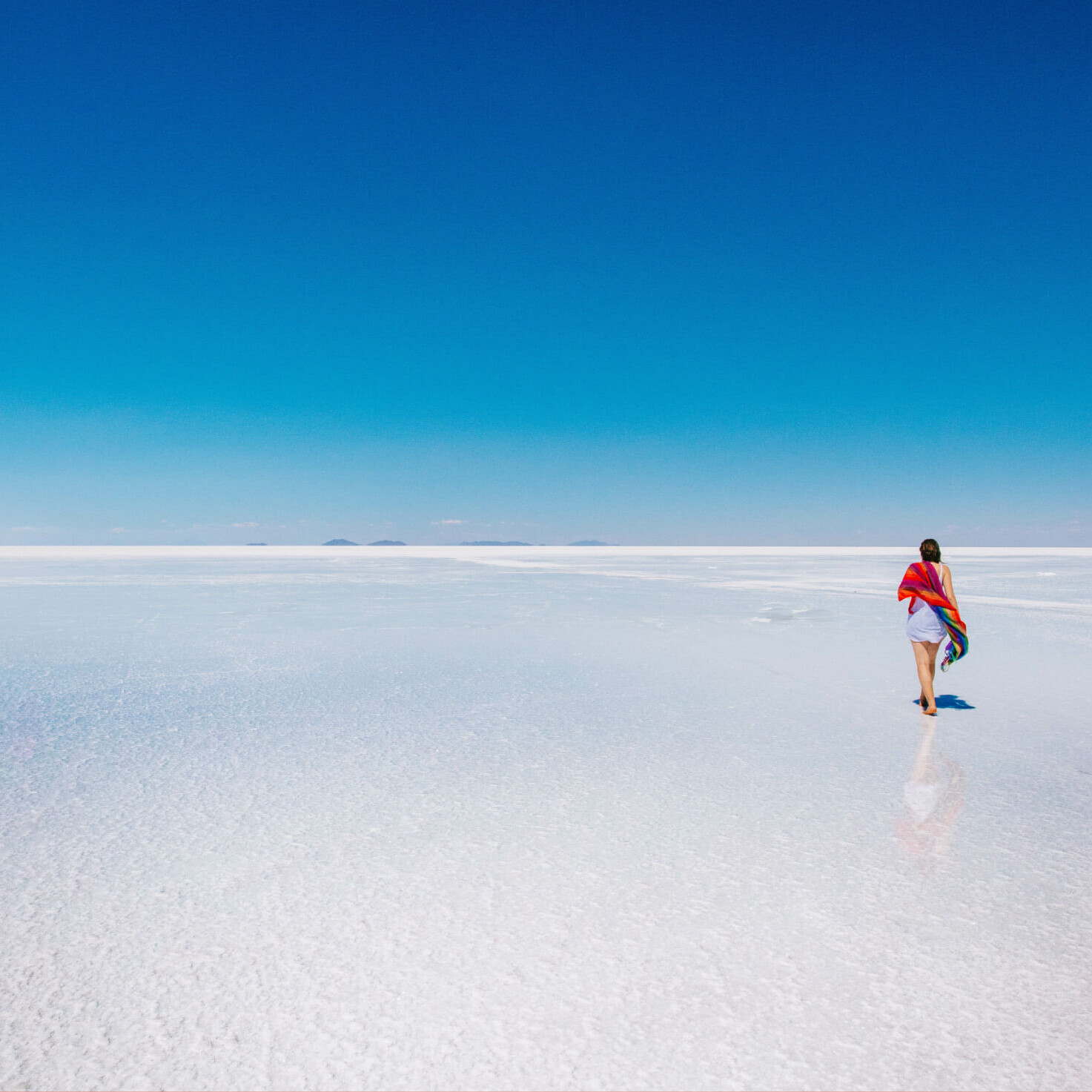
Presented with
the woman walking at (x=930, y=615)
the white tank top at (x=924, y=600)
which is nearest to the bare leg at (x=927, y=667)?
the woman walking at (x=930, y=615)

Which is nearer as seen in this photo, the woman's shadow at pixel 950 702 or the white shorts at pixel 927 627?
the white shorts at pixel 927 627

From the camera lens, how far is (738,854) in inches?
118

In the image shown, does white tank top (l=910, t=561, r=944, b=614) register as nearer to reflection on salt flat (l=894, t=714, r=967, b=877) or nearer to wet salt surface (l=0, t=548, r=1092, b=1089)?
wet salt surface (l=0, t=548, r=1092, b=1089)

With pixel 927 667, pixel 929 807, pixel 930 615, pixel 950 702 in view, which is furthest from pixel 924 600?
pixel 929 807

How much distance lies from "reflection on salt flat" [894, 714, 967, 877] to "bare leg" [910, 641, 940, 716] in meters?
0.86

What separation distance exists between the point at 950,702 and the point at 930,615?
77 centimetres

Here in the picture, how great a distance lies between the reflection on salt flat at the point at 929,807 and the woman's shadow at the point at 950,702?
4.35 feet

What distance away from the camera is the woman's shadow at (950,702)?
5.81 metres

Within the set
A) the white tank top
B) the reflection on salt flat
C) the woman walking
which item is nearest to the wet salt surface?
the reflection on salt flat

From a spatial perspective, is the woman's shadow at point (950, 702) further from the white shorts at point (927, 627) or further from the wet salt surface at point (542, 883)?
the white shorts at point (927, 627)

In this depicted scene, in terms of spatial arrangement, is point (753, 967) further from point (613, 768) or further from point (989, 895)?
point (613, 768)

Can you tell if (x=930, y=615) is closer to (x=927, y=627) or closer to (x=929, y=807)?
(x=927, y=627)

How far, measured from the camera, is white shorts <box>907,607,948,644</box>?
562cm

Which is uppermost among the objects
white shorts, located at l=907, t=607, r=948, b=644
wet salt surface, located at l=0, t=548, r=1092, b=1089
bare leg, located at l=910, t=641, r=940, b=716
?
white shorts, located at l=907, t=607, r=948, b=644
